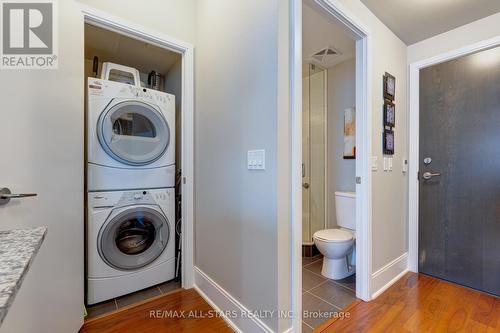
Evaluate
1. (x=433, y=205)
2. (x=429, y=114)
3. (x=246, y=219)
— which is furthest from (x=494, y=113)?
(x=246, y=219)

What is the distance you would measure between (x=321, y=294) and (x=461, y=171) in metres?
1.59

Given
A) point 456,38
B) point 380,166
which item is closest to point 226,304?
point 380,166

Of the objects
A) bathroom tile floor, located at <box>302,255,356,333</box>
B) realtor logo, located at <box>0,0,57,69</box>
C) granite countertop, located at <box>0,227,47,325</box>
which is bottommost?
bathroom tile floor, located at <box>302,255,356,333</box>

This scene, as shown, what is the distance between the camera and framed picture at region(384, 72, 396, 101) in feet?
6.57

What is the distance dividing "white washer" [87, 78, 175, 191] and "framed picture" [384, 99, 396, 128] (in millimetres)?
1857

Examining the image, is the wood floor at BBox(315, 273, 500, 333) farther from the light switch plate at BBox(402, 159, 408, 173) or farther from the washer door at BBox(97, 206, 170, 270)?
the washer door at BBox(97, 206, 170, 270)

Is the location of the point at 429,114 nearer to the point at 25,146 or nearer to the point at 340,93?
the point at 340,93

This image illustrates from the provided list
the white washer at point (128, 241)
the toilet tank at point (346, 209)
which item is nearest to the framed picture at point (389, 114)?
the toilet tank at point (346, 209)

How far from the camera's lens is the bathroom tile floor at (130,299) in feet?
5.48

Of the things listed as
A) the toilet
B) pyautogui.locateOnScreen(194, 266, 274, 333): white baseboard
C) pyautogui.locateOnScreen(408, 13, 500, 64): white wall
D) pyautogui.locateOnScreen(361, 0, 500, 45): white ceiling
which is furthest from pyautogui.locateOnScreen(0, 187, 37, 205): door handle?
pyautogui.locateOnScreen(408, 13, 500, 64): white wall

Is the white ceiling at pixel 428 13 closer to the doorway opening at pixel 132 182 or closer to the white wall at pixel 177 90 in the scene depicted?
the doorway opening at pixel 132 182

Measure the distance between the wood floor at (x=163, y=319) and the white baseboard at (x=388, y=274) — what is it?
1205 mm

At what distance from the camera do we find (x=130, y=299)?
5.99ft

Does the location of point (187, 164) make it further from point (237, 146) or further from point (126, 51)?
point (126, 51)
